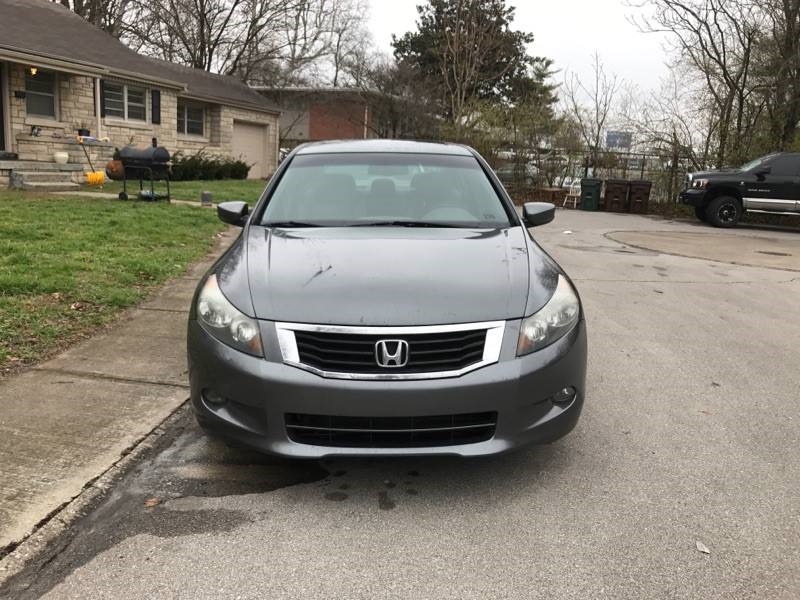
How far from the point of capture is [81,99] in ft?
60.9

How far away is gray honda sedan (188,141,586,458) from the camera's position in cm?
279

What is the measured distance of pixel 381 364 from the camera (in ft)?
9.19

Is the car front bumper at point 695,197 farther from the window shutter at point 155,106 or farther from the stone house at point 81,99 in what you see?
the window shutter at point 155,106

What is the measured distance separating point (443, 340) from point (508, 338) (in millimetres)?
289

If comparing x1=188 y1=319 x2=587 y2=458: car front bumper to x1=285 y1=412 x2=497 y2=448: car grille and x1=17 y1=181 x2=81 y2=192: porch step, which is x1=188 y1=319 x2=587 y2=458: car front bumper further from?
x1=17 y1=181 x2=81 y2=192: porch step

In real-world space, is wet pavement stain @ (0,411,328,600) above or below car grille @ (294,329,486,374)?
below

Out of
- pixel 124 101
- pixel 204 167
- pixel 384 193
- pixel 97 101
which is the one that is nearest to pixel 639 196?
pixel 204 167

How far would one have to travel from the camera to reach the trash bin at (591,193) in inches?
820

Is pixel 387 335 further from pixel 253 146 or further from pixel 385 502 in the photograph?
pixel 253 146

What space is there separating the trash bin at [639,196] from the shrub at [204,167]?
13.6 meters

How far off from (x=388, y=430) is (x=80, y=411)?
1.97 meters

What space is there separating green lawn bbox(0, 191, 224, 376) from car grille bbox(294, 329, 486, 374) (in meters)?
2.70

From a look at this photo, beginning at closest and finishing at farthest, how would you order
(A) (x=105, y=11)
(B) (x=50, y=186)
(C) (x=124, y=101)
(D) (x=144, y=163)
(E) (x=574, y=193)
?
(D) (x=144, y=163) → (B) (x=50, y=186) → (C) (x=124, y=101) → (E) (x=574, y=193) → (A) (x=105, y=11)

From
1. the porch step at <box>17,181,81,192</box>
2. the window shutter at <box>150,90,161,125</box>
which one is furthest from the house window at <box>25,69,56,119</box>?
the window shutter at <box>150,90,161,125</box>
